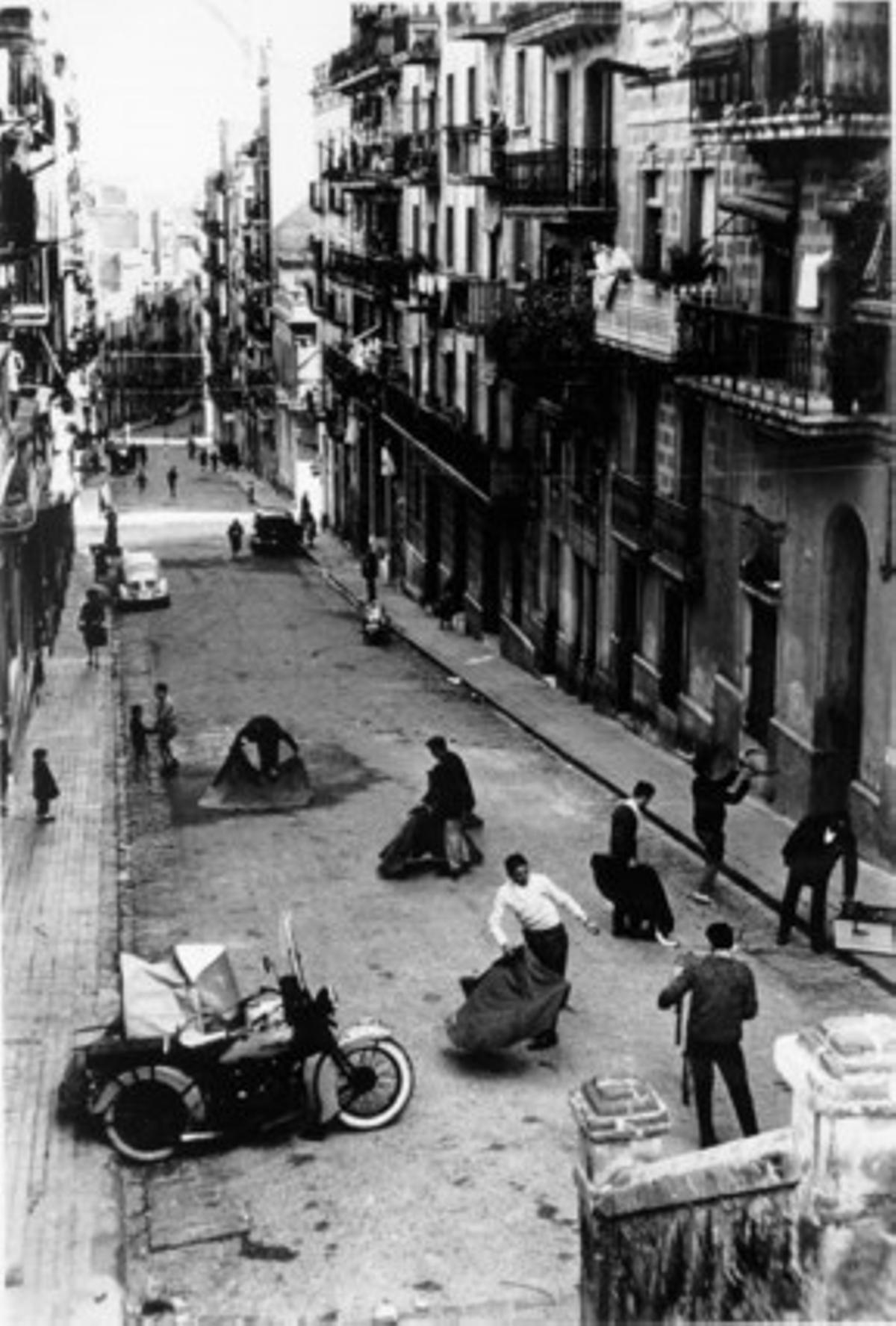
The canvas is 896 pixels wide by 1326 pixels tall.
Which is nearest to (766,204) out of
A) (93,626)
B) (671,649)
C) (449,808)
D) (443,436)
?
(671,649)

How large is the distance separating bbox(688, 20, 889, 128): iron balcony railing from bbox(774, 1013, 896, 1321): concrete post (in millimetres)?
11950

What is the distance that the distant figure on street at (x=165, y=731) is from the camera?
25.1 metres

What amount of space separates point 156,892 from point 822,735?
24.3ft

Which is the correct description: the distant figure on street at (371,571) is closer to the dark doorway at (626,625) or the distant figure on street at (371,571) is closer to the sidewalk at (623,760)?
the sidewalk at (623,760)

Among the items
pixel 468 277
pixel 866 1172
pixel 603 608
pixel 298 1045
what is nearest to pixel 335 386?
pixel 468 277

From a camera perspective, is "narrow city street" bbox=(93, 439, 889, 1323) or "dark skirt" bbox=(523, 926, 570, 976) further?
"dark skirt" bbox=(523, 926, 570, 976)

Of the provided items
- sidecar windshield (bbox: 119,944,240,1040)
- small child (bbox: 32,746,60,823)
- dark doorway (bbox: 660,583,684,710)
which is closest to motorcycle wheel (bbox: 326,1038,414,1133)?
sidecar windshield (bbox: 119,944,240,1040)

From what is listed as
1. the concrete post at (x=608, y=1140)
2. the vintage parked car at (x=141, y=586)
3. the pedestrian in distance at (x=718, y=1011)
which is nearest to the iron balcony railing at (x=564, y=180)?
the vintage parked car at (x=141, y=586)

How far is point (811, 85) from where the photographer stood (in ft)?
60.7

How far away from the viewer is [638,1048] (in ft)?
48.3

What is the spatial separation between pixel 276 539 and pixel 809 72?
32456 millimetres

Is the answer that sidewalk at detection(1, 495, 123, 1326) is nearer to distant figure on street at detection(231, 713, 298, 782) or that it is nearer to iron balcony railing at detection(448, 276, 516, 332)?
distant figure on street at detection(231, 713, 298, 782)

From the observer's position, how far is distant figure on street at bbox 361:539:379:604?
40.7m

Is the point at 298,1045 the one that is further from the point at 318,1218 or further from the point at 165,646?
the point at 165,646
